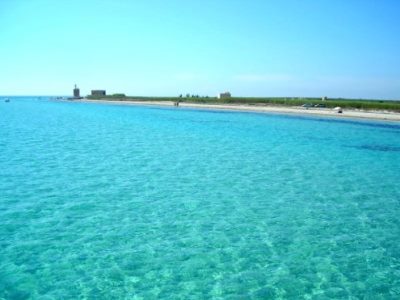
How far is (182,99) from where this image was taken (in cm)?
9744

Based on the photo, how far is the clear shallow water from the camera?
6.09m

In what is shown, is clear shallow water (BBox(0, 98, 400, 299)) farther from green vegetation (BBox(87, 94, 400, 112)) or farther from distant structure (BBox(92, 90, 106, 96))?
distant structure (BBox(92, 90, 106, 96))

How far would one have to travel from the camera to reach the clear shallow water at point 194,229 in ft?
20.0

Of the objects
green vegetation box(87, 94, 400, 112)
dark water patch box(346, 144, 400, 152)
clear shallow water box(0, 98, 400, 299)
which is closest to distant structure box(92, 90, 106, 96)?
green vegetation box(87, 94, 400, 112)

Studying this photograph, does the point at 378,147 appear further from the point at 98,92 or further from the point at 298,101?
the point at 98,92

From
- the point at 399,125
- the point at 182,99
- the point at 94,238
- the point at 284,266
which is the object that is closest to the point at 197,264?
the point at 284,266

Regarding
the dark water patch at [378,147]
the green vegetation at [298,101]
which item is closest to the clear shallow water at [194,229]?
the dark water patch at [378,147]

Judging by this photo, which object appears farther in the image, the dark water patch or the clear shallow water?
the dark water patch

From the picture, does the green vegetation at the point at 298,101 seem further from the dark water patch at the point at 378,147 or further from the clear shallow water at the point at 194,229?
the clear shallow water at the point at 194,229

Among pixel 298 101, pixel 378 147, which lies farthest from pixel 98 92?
pixel 378 147

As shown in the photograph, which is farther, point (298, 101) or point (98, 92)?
point (98, 92)

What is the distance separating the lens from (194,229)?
27.7ft

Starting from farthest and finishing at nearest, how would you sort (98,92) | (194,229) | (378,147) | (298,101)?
Result: 1. (98,92)
2. (298,101)
3. (378,147)
4. (194,229)

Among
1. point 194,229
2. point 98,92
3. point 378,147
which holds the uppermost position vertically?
point 98,92
